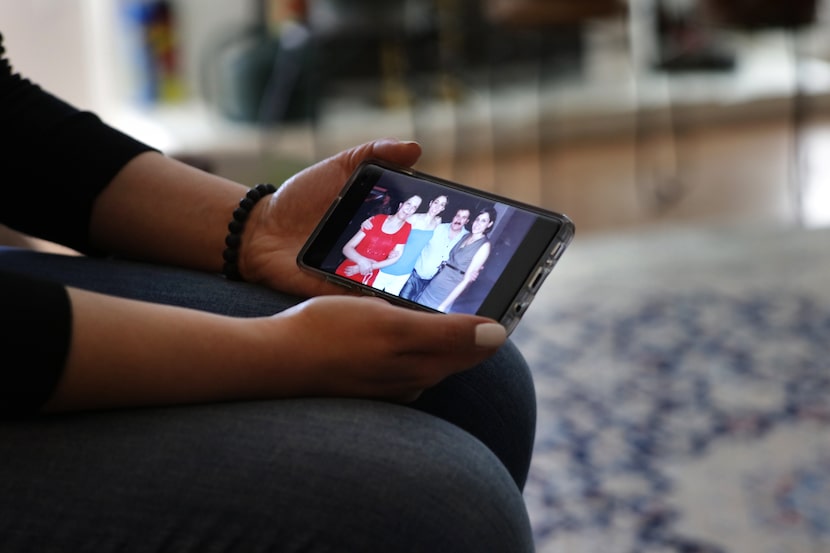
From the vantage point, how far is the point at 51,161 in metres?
0.77

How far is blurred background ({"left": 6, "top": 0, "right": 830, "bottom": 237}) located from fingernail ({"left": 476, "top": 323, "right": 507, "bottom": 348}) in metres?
2.03

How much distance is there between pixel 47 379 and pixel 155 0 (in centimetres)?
280

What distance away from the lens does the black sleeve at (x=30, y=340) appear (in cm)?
52

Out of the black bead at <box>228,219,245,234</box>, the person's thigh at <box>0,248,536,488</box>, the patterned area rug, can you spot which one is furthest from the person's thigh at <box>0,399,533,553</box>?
the patterned area rug

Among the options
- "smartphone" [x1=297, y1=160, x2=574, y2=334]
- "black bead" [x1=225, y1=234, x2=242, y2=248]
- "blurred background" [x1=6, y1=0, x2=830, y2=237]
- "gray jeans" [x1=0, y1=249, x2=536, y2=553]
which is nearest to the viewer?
"gray jeans" [x1=0, y1=249, x2=536, y2=553]

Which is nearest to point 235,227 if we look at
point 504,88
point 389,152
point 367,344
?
point 389,152

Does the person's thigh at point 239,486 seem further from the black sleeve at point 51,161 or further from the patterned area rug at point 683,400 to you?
the patterned area rug at point 683,400

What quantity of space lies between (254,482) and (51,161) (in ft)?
1.17

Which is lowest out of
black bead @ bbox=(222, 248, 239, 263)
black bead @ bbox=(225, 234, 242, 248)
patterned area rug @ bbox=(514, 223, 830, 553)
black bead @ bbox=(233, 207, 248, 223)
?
patterned area rug @ bbox=(514, 223, 830, 553)

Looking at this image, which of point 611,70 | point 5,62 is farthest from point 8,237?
point 611,70

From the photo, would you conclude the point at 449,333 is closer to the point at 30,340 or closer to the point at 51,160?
the point at 30,340

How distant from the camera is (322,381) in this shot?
59 centimetres

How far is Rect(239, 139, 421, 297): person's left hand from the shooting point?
0.75m

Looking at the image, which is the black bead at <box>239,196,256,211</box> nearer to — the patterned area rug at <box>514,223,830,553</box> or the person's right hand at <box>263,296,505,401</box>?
the person's right hand at <box>263,296,505,401</box>
